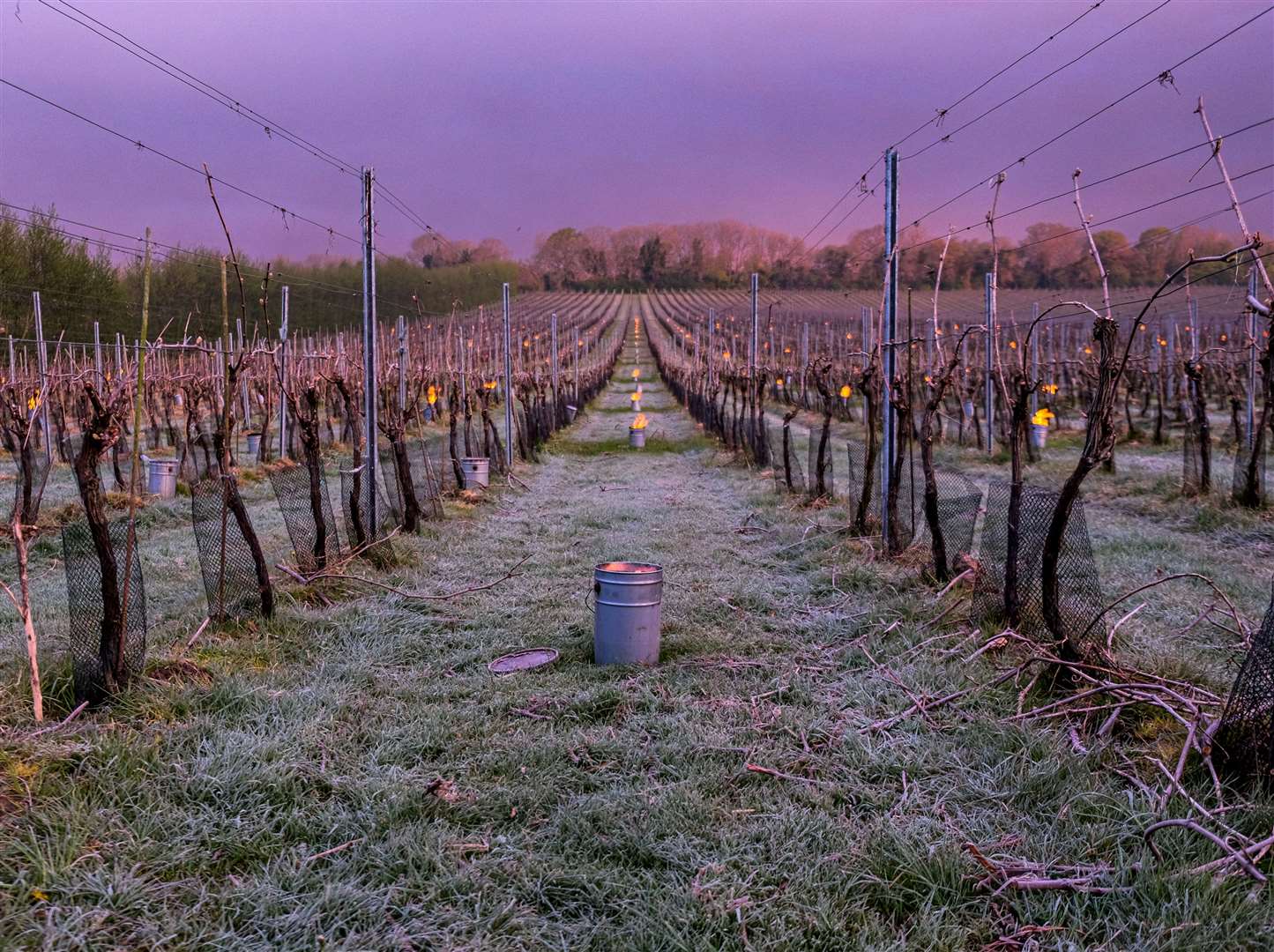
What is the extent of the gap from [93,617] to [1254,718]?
403 cm

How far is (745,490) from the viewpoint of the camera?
10.4 m

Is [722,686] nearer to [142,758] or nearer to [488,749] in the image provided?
[488,749]

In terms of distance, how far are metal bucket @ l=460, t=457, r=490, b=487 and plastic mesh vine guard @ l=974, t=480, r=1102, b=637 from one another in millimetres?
7056

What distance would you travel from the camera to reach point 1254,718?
2.60m

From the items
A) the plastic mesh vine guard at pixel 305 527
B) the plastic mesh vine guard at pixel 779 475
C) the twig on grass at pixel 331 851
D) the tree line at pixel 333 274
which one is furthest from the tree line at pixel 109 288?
the twig on grass at pixel 331 851

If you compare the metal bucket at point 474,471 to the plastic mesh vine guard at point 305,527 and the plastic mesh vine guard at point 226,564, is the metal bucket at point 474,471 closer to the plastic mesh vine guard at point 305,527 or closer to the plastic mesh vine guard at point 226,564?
the plastic mesh vine guard at point 305,527

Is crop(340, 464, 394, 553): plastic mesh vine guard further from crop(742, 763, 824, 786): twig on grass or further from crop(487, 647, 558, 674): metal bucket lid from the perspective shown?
crop(742, 763, 824, 786): twig on grass

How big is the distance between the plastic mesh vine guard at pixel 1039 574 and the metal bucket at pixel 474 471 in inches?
278

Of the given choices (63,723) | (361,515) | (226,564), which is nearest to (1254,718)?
(63,723)

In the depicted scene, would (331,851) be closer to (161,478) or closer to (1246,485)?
(1246,485)

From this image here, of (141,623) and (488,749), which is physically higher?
(141,623)

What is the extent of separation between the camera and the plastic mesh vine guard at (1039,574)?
3863mm

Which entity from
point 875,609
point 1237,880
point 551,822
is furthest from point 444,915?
point 875,609

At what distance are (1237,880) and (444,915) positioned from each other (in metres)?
1.99
